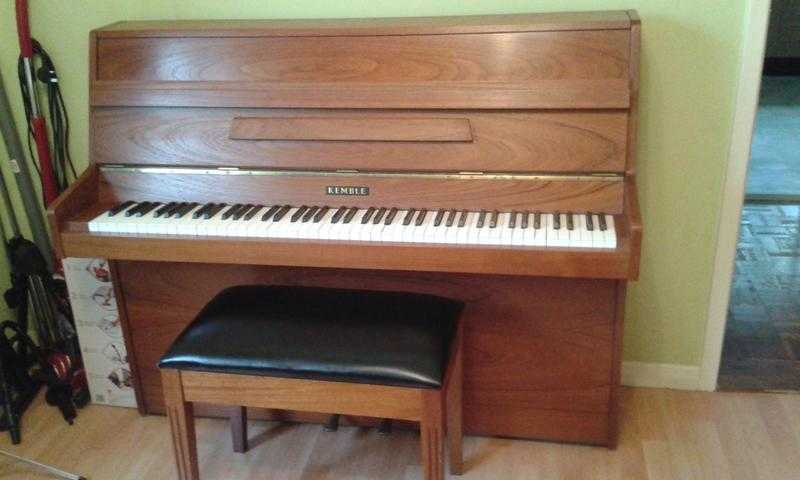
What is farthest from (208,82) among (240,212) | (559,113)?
(559,113)

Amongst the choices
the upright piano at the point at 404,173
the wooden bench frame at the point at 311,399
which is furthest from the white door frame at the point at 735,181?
the wooden bench frame at the point at 311,399

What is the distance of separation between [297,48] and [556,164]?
648 millimetres

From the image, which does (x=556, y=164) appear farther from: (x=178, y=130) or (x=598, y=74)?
(x=178, y=130)

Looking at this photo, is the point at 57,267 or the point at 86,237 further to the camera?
the point at 57,267

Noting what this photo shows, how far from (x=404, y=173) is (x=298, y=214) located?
0.26 m

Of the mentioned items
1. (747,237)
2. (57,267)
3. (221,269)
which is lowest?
(747,237)

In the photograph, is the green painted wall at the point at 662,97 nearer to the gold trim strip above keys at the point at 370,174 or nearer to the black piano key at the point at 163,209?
the gold trim strip above keys at the point at 370,174

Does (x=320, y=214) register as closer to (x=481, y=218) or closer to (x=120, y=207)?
(x=481, y=218)

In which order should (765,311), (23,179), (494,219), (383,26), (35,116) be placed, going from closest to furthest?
A: (494,219)
(383,26)
(35,116)
(23,179)
(765,311)

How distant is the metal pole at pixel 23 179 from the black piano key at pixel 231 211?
85cm

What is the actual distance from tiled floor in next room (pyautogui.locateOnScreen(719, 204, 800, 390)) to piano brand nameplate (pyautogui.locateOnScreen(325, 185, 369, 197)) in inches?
47.9

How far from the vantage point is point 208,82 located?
174 cm

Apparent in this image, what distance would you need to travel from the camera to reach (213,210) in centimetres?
171

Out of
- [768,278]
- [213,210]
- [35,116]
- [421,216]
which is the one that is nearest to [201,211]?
[213,210]
